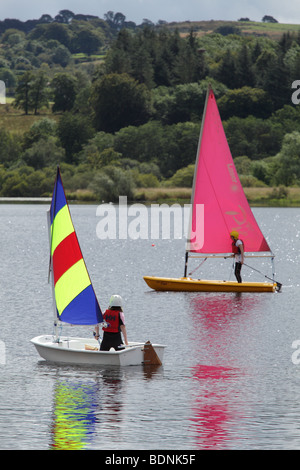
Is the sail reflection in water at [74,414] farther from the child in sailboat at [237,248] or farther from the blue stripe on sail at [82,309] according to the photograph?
the child in sailboat at [237,248]

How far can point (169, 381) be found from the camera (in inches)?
993

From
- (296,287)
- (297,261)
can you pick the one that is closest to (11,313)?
(296,287)

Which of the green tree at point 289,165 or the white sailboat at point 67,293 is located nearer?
the white sailboat at point 67,293

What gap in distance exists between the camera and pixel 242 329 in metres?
35.3

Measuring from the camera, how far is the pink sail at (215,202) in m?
44.3

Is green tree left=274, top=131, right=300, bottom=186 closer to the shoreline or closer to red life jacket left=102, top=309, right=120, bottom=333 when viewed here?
the shoreline

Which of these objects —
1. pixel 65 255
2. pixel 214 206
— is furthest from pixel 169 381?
pixel 214 206

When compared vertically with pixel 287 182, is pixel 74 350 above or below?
above

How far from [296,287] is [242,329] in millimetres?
16092

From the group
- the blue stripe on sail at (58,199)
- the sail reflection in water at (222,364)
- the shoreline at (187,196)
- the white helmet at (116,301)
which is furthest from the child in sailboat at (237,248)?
the shoreline at (187,196)

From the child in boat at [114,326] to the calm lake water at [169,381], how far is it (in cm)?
75

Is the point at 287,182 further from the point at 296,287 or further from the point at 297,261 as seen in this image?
the point at 296,287

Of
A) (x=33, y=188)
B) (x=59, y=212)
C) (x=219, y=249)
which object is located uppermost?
(x=59, y=212)

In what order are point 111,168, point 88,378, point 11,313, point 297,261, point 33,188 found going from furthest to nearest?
point 33,188 < point 111,168 < point 297,261 < point 11,313 < point 88,378
